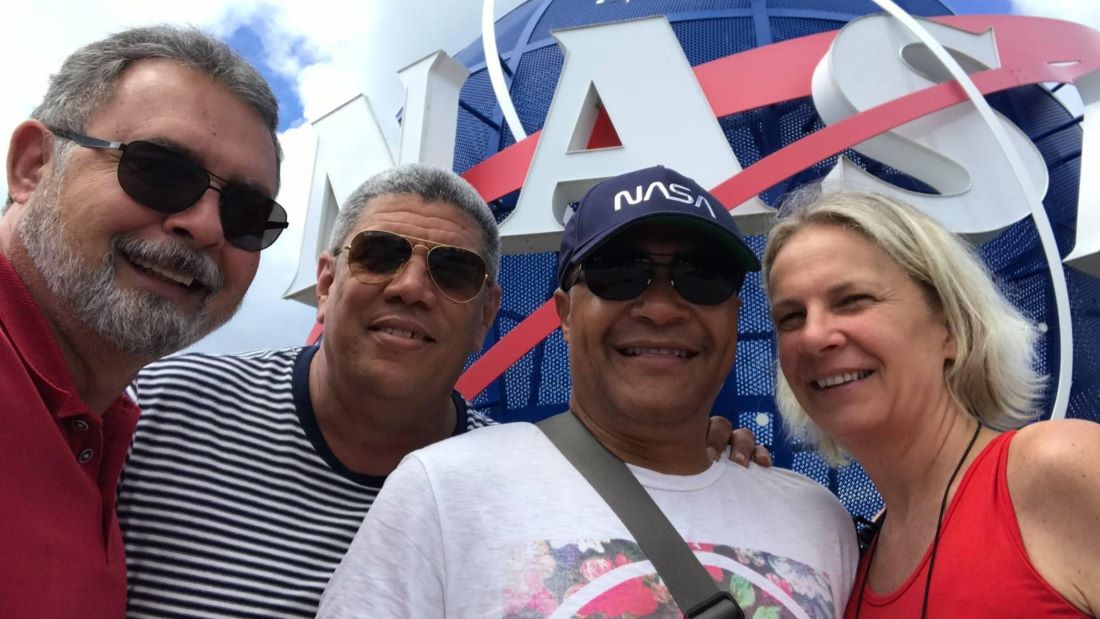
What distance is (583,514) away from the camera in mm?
1860

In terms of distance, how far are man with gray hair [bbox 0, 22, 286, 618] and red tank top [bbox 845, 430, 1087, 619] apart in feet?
6.97

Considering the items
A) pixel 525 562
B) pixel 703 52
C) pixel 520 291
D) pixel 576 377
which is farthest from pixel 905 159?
pixel 525 562

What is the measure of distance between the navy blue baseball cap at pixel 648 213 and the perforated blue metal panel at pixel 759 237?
4743 mm

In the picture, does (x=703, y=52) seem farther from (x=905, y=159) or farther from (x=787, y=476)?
(x=787, y=476)

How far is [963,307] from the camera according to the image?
88.6 inches

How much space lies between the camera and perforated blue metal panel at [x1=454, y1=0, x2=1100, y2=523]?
7.06 metres

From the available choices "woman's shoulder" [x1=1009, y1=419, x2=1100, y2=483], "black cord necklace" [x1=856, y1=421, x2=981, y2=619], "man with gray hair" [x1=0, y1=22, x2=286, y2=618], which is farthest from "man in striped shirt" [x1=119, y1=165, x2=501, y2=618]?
"woman's shoulder" [x1=1009, y1=419, x2=1100, y2=483]

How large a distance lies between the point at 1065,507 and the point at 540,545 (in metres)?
1.24

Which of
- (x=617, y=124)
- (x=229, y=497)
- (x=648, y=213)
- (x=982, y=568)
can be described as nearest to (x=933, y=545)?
(x=982, y=568)

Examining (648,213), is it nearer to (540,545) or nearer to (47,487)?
(540,545)

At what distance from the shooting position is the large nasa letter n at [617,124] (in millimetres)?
7238

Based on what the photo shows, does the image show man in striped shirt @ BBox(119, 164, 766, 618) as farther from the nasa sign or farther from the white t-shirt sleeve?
the nasa sign

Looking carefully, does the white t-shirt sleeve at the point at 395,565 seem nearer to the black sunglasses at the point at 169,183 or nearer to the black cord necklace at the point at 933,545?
the black sunglasses at the point at 169,183

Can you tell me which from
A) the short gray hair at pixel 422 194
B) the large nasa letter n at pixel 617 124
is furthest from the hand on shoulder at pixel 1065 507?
the large nasa letter n at pixel 617 124
